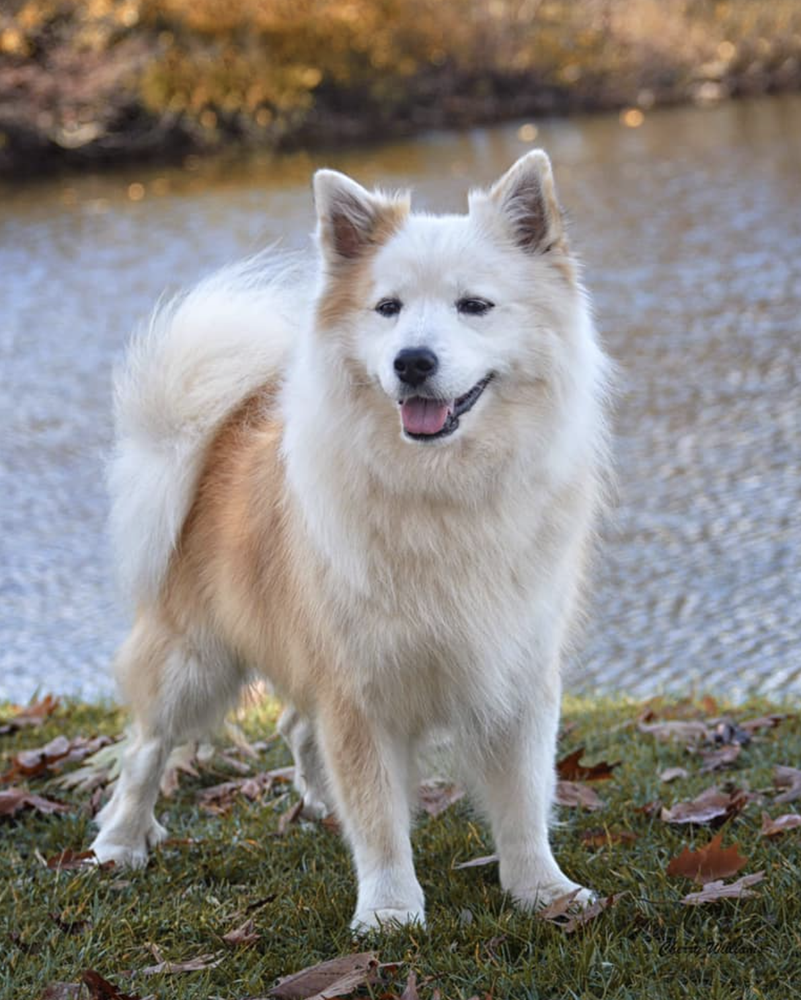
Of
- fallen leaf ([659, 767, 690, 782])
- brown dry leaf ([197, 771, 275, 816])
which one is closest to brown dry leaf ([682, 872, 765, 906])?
fallen leaf ([659, 767, 690, 782])

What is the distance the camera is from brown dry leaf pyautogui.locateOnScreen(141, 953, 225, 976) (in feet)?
9.87

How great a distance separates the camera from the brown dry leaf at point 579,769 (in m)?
4.28

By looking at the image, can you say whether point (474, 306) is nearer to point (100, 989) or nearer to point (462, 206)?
point (100, 989)

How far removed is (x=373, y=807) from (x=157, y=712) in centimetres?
95

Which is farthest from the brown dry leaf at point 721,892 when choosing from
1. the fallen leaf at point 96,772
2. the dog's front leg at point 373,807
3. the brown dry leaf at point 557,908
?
the fallen leaf at point 96,772

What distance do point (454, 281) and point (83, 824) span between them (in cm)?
207

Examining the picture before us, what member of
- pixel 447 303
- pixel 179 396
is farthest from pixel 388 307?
pixel 179 396

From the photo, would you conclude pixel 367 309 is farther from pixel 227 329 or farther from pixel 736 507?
pixel 736 507

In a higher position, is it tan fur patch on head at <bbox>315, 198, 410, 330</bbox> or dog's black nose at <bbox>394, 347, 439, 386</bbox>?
tan fur patch on head at <bbox>315, 198, 410, 330</bbox>

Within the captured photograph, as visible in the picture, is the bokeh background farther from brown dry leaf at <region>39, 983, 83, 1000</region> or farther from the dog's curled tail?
brown dry leaf at <region>39, 983, 83, 1000</region>

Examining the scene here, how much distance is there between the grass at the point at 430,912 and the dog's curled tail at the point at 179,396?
81 centimetres

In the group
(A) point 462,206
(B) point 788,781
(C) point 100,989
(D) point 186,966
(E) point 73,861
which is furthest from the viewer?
(A) point 462,206

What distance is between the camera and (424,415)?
3170 mm

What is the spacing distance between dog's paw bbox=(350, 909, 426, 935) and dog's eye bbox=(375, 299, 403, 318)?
4.60 feet
